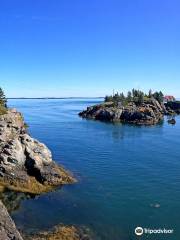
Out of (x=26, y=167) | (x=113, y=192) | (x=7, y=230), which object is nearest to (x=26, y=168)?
(x=26, y=167)

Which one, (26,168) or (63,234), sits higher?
(26,168)

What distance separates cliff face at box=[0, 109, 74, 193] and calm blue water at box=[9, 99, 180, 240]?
141 inches

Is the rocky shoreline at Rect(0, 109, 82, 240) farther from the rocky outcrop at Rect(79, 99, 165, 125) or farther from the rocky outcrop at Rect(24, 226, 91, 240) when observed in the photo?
the rocky outcrop at Rect(79, 99, 165, 125)

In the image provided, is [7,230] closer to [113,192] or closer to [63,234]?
[63,234]

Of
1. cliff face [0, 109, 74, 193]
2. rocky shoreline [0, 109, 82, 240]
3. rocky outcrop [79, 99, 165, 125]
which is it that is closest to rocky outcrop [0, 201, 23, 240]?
rocky shoreline [0, 109, 82, 240]

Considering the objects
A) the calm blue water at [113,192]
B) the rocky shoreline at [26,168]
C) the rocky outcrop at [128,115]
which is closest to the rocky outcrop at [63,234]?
the calm blue water at [113,192]

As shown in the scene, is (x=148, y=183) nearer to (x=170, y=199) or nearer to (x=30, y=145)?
(x=170, y=199)

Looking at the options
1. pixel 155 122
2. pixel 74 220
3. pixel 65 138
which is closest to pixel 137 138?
pixel 65 138

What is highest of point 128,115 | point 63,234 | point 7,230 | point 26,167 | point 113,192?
point 128,115

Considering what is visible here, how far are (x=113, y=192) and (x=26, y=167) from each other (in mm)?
17895

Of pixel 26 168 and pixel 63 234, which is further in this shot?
pixel 26 168

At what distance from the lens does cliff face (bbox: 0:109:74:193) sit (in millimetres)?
59472

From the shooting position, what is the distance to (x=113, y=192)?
5959cm

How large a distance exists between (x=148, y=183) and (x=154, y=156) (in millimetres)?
25187
